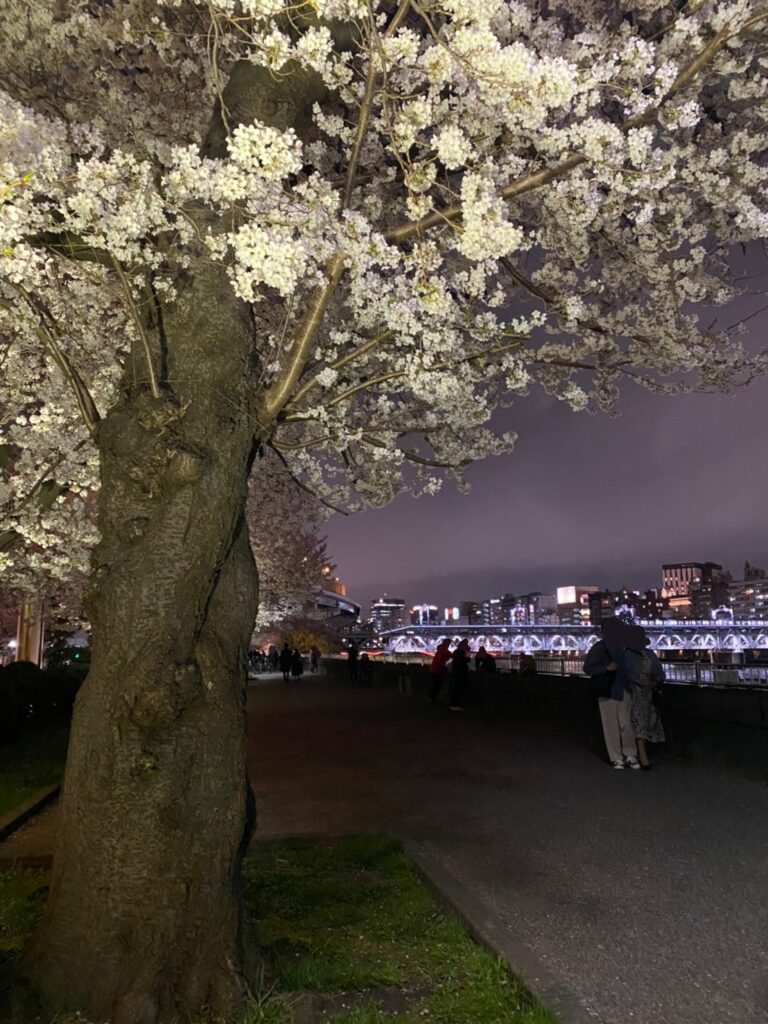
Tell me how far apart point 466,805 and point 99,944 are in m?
5.10

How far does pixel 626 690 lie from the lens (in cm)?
943

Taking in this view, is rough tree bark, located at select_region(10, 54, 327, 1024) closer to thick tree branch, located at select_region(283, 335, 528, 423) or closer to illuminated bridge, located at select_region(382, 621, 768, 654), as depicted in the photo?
thick tree branch, located at select_region(283, 335, 528, 423)

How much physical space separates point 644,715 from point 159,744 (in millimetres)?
7384

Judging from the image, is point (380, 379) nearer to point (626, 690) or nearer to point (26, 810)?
point (626, 690)

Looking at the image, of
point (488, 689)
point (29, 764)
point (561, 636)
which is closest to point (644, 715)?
point (29, 764)

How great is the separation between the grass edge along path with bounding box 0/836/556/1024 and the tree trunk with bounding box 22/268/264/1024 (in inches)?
12.0

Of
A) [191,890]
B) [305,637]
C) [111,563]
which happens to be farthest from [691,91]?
[305,637]

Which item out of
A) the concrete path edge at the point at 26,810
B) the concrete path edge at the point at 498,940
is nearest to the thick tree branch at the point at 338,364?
the concrete path edge at the point at 498,940

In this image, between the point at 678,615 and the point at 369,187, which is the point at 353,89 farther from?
the point at 678,615

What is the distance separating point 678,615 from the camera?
167 meters

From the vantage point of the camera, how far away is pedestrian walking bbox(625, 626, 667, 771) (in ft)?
30.7

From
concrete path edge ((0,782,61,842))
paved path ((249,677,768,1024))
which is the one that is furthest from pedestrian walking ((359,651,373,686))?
concrete path edge ((0,782,61,842))

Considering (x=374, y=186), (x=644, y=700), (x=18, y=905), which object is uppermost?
(x=374, y=186)

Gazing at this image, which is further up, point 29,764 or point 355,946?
A: point 29,764
